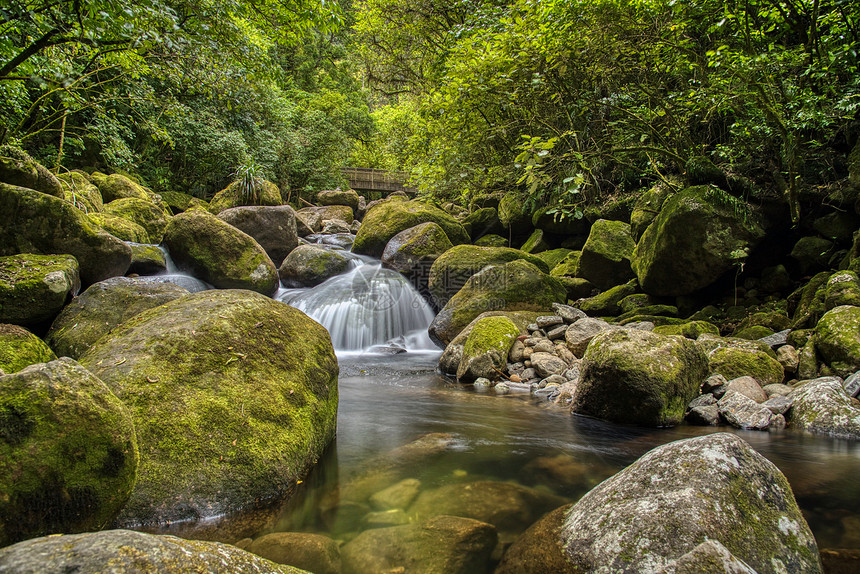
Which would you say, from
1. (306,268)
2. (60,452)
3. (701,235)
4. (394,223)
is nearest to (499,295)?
(701,235)

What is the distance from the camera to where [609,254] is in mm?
10688

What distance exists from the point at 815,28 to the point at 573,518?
8.23m

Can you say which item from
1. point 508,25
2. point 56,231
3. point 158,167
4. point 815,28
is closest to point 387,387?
point 56,231

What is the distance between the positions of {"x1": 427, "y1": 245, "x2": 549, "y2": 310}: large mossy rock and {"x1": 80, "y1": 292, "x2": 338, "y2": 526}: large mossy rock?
24.1ft

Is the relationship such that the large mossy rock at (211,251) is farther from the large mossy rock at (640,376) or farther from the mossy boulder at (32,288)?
the large mossy rock at (640,376)

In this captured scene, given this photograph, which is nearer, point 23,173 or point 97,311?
point 97,311

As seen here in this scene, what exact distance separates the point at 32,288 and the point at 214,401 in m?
4.16

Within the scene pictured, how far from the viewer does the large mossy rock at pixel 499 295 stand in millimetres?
9241

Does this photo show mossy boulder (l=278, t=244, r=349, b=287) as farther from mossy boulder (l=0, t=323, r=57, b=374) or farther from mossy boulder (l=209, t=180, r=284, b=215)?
mossy boulder (l=0, t=323, r=57, b=374)

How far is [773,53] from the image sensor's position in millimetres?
6223

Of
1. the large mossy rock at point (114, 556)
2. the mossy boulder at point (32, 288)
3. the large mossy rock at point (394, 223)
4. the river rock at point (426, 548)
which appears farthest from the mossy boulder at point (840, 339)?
the large mossy rock at point (394, 223)

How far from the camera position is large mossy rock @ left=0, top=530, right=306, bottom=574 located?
3.64 feet

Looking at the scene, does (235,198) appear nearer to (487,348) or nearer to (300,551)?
(487,348)

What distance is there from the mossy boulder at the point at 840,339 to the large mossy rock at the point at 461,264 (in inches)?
224
